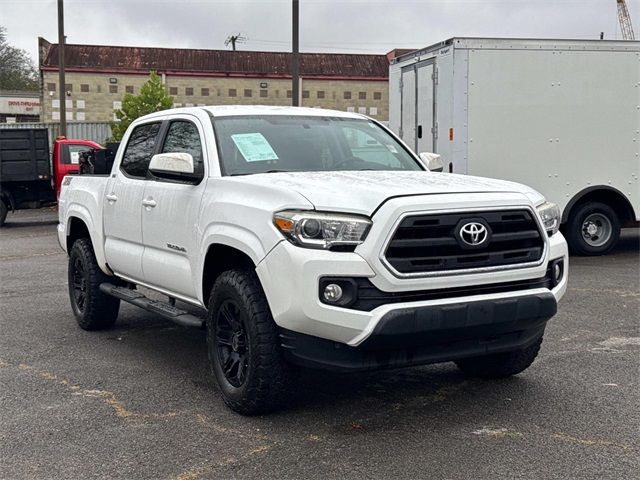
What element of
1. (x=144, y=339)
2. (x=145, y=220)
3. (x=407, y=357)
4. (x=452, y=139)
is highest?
(x=452, y=139)

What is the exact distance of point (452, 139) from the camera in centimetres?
1152

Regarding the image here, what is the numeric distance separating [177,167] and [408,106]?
827 centimetres

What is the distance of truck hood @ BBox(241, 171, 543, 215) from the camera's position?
13.9ft

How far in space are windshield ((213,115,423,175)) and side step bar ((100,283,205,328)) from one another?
104 centimetres

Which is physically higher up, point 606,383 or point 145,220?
point 145,220

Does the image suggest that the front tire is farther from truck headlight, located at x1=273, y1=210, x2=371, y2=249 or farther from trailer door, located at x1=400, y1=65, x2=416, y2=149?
trailer door, located at x1=400, y1=65, x2=416, y2=149

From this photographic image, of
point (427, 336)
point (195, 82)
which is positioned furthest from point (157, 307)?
point (195, 82)

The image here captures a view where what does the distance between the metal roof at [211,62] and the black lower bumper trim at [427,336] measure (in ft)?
170

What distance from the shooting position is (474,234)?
169 inches

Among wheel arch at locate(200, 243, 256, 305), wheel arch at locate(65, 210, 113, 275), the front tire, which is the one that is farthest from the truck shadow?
wheel arch at locate(65, 210, 113, 275)

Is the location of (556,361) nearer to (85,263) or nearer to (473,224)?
(473,224)

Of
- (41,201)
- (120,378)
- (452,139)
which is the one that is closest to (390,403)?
(120,378)

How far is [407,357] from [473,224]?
2.65 feet

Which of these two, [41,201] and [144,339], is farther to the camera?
[41,201]
